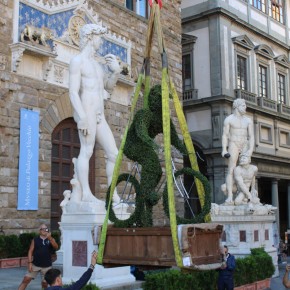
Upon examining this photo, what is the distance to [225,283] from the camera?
808cm

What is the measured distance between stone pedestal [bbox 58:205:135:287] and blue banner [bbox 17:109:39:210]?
14.1ft

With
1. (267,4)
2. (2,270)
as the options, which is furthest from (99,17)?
(267,4)

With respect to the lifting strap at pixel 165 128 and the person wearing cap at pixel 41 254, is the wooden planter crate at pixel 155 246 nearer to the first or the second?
the lifting strap at pixel 165 128

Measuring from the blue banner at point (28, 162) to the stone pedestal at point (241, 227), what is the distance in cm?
454

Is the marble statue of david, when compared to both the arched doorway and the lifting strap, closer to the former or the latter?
the lifting strap

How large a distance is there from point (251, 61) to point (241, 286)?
734 inches

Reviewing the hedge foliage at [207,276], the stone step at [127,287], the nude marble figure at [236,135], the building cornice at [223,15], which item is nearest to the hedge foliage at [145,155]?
the hedge foliage at [207,276]

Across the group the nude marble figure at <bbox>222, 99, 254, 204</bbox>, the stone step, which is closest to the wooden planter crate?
the stone step

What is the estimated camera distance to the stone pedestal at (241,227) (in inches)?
508

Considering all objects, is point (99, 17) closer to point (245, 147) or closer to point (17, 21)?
point (17, 21)

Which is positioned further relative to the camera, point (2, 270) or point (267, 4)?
point (267, 4)

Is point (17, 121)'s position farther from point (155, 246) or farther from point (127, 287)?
point (155, 246)

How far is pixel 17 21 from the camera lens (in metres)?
13.1

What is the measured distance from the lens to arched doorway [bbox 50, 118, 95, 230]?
1383cm
